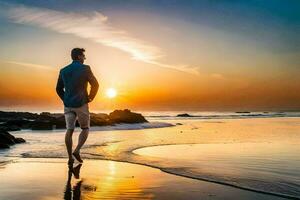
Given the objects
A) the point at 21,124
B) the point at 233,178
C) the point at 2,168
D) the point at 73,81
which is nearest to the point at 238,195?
the point at 233,178

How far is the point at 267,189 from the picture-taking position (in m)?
6.20

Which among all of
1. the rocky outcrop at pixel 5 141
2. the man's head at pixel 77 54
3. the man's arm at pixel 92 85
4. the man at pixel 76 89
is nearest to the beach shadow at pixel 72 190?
the man at pixel 76 89

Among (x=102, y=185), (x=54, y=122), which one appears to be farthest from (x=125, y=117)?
(x=102, y=185)

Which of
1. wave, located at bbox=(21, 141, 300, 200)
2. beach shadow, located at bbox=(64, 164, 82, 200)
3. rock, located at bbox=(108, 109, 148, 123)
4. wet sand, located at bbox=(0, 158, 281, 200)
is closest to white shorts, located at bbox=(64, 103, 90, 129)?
wet sand, located at bbox=(0, 158, 281, 200)

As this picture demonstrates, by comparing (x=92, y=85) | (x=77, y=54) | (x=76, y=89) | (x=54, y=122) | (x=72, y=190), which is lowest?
(x=72, y=190)

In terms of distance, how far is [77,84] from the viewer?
823cm

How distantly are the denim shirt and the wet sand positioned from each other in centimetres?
142

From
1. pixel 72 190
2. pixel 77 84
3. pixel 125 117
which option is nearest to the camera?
pixel 72 190

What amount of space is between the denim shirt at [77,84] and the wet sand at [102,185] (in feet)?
4.66

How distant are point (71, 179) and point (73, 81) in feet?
7.46

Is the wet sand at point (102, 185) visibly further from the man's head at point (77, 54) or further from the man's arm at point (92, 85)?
the man's head at point (77, 54)

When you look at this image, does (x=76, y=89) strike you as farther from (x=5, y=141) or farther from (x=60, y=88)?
(x=5, y=141)

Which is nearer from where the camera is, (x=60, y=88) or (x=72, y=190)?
(x=72, y=190)

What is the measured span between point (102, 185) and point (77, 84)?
268 centimetres
